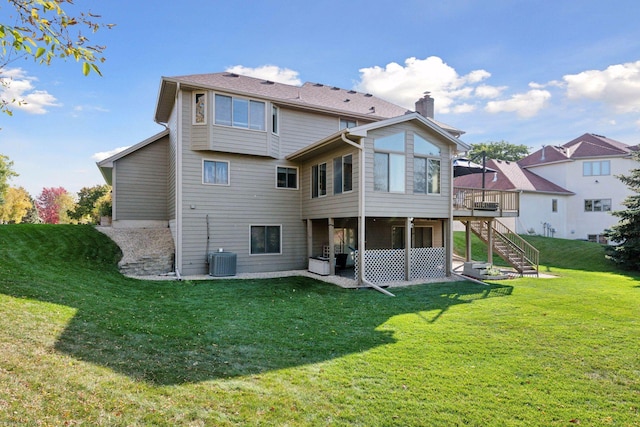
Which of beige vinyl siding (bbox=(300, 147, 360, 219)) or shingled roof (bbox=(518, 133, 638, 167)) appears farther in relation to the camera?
shingled roof (bbox=(518, 133, 638, 167))

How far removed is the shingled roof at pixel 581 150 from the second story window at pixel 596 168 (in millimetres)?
633

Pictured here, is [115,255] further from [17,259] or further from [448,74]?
[448,74]

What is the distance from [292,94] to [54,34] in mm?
12186

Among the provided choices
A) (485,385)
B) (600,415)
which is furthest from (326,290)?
(600,415)

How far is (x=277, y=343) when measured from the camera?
531cm

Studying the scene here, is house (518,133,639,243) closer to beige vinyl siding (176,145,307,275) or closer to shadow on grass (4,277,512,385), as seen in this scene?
shadow on grass (4,277,512,385)

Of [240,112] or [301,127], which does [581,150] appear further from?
[240,112]

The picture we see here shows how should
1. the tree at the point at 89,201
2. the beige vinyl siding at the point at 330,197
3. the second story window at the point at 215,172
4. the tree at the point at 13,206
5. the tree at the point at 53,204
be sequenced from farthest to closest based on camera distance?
the tree at the point at 53,204, the tree at the point at 13,206, the tree at the point at 89,201, the second story window at the point at 215,172, the beige vinyl siding at the point at 330,197

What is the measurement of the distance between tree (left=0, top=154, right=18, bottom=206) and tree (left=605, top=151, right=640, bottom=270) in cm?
5407

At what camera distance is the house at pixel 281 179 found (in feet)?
37.3

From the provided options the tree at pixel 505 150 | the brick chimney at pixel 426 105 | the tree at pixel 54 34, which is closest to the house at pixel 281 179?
the brick chimney at pixel 426 105

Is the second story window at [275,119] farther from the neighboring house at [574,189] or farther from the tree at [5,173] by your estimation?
the tree at [5,173]

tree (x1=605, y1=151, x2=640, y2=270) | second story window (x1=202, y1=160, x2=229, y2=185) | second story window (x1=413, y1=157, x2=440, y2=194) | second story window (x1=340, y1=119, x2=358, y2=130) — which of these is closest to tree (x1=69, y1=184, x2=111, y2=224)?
second story window (x1=202, y1=160, x2=229, y2=185)

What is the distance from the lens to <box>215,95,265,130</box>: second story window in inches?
487
